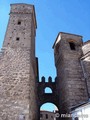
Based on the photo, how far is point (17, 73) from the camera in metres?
10.1

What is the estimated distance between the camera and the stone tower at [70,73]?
1233 centimetres

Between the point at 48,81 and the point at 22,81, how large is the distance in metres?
7.75

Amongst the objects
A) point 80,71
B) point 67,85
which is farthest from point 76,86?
point 80,71

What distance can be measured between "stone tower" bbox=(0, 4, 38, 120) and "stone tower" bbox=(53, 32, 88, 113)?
317cm

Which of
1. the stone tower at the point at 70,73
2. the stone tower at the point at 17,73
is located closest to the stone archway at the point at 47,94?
the stone tower at the point at 70,73

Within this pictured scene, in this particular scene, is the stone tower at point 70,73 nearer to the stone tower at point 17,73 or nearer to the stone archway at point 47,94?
the stone archway at point 47,94

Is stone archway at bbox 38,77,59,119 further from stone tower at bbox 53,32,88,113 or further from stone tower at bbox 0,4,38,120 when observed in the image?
stone tower at bbox 0,4,38,120

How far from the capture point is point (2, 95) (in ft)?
29.8

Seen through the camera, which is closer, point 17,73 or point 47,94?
point 17,73

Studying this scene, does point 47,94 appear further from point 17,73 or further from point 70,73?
point 17,73

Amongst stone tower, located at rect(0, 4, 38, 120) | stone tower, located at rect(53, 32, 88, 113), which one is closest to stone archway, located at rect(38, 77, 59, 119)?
stone tower, located at rect(53, 32, 88, 113)

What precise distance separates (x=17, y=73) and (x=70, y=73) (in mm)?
5458

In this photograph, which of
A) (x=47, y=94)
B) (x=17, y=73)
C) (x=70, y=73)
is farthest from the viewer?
(x=47, y=94)

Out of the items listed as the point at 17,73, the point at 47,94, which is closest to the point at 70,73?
the point at 47,94
